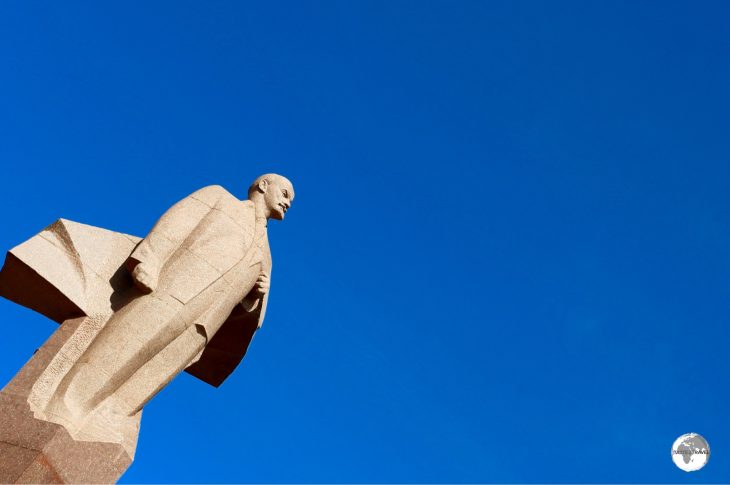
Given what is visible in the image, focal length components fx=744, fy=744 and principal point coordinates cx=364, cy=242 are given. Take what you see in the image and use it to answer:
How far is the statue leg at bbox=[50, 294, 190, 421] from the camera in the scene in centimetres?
781

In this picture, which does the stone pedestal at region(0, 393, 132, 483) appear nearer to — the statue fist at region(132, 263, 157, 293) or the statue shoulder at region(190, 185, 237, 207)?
the statue fist at region(132, 263, 157, 293)

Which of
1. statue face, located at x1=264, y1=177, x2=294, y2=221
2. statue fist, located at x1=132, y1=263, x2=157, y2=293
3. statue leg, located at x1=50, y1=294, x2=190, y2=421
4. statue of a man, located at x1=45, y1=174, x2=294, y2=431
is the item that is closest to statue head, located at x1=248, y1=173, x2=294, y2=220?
statue face, located at x1=264, y1=177, x2=294, y2=221

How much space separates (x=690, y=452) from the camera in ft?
37.9

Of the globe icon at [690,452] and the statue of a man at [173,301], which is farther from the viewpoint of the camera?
the globe icon at [690,452]

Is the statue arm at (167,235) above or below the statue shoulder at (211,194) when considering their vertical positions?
below

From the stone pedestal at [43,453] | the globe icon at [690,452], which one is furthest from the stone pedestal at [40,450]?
the globe icon at [690,452]

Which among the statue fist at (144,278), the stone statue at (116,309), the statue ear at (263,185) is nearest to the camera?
the stone statue at (116,309)

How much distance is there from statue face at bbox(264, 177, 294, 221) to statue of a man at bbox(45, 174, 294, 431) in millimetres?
380

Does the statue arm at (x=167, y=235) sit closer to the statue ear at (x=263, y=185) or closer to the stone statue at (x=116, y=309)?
the stone statue at (x=116, y=309)

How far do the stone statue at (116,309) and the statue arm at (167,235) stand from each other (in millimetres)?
14

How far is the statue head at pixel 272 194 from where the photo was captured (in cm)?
1065

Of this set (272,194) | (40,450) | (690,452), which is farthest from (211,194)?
(690,452)

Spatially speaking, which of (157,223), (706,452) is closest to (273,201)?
(157,223)

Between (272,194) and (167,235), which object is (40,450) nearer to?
(167,235)
